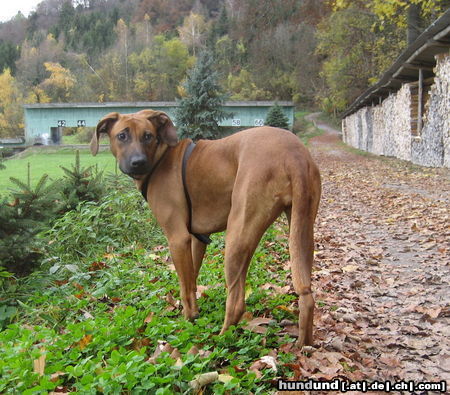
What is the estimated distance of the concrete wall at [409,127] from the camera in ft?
47.7

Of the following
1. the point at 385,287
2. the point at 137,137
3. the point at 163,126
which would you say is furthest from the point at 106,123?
the point at 385,287

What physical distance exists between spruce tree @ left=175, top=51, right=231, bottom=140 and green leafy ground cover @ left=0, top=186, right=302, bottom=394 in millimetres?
12395

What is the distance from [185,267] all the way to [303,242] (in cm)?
111

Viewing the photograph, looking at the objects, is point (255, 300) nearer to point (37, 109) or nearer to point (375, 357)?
point (375, 357)

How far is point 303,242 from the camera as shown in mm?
3115

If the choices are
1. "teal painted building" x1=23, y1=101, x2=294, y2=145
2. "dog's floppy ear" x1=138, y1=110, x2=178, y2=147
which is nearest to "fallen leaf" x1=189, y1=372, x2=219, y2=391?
"dog's floppy ear" x1=138, y1=110, x2=178, y2=147

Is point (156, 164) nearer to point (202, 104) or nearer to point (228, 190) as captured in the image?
point (228, 190)

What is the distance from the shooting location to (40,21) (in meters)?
124

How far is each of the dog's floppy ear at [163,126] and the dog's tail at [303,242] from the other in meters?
1.34

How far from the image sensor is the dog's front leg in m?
3.70

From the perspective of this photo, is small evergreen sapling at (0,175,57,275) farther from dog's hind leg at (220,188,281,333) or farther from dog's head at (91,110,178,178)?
dog's hind leg at (220,188,281,333)

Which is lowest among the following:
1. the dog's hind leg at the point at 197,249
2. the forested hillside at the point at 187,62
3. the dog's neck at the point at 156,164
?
the dog's hind leg at the point at 197,249

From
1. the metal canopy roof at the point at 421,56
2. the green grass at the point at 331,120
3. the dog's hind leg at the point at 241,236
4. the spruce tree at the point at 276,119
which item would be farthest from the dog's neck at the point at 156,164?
the green grass at the point at 331,120

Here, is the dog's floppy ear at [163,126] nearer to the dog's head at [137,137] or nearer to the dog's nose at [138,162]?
the dog's head at [137,137]
